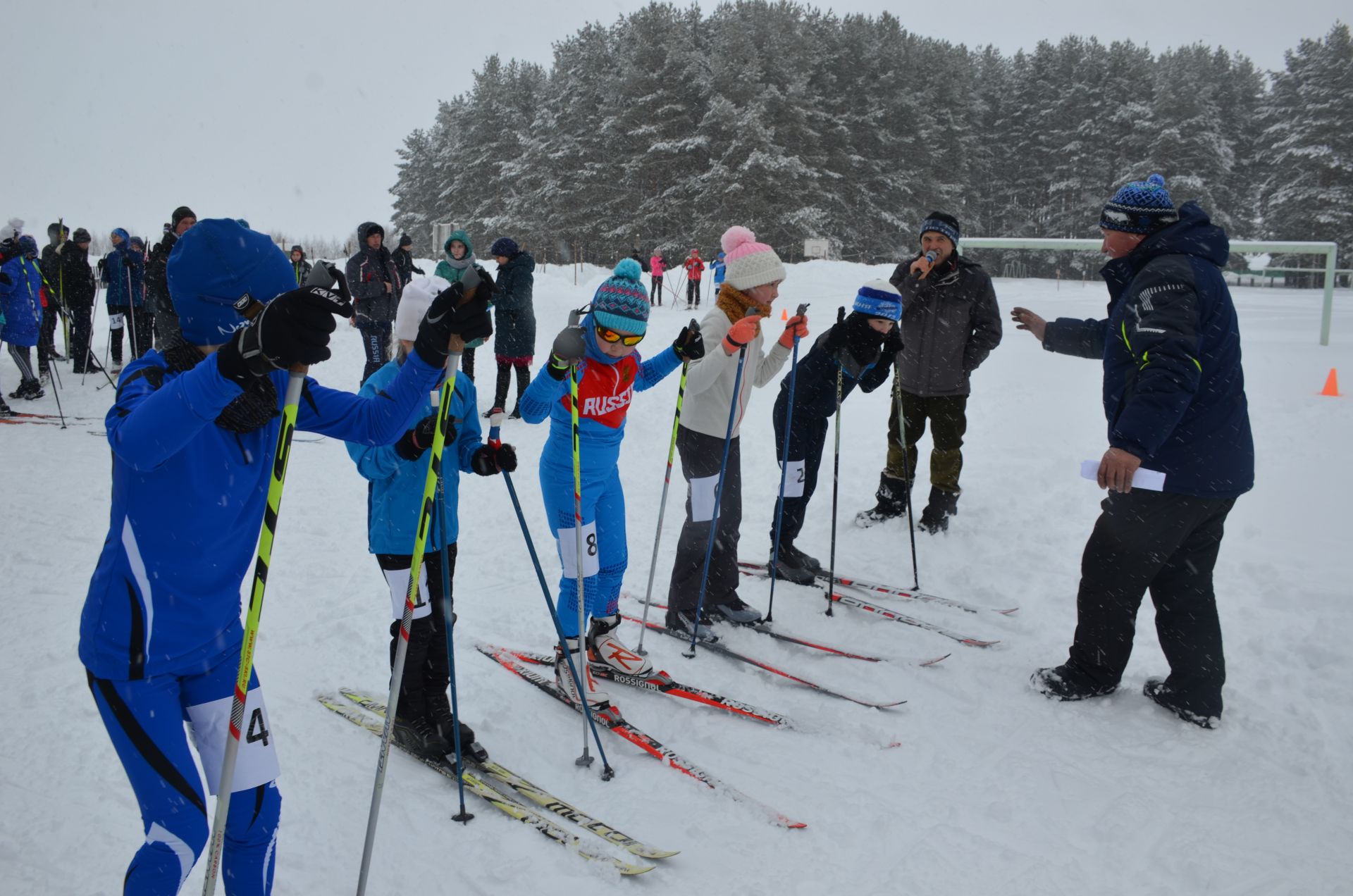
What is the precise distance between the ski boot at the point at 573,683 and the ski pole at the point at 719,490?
28.3 inches

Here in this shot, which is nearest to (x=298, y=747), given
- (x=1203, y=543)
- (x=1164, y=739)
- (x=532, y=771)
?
(x=532, y=771)

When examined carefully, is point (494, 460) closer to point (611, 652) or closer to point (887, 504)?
point (611, 652)

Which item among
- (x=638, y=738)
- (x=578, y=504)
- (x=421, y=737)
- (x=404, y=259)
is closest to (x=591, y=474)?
(x=578, y=504)

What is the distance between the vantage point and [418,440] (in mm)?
2984

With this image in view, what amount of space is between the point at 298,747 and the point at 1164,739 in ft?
12.3

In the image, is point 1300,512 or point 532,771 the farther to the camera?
point 1300,512

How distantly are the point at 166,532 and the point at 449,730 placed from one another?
1786 millimetres

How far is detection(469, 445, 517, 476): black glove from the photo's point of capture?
301cm

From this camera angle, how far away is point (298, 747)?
11.1 feet

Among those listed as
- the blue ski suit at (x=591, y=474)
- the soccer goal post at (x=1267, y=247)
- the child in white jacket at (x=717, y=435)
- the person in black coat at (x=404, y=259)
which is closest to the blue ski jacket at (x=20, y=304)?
the person in black coat at (x=404, y=259)

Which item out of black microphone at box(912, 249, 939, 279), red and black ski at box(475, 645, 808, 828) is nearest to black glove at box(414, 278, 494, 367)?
red and black ski at box(475, 645, 808, 828)

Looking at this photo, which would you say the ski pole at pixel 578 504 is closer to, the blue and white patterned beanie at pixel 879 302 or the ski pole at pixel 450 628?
the ski pole at pixel 450 628

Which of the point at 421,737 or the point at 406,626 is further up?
the point at 406,626

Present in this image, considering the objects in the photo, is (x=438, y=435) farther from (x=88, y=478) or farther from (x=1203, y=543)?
(x=88, y=478)
